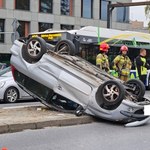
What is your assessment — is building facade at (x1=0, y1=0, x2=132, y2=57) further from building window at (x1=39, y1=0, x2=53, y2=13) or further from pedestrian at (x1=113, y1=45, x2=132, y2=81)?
pedestrian at (x1=113, y1=45, x2=132, y2=81)

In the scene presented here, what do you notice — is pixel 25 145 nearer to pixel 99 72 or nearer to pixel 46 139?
pixel 46 139

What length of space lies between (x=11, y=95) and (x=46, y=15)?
30.8 metres

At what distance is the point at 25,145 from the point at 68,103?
295 centimetres

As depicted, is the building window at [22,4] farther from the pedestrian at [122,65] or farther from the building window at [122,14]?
the pedestrian at [122,65]

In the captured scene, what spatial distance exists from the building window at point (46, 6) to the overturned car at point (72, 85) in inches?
1385

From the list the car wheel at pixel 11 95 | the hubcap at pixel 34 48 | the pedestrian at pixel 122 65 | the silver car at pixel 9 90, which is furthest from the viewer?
the car wheel at pixel 11 95

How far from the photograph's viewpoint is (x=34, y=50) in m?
10.2

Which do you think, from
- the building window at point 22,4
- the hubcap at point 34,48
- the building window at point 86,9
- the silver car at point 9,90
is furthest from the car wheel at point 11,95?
the building window at point 86,9

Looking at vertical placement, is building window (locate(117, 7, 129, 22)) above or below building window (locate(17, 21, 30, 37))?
above

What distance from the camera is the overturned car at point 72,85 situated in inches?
361

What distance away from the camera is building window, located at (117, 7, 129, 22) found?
5431 cm

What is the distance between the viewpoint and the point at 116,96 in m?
9.18

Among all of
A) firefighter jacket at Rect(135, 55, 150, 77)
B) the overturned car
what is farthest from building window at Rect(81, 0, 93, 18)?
the overturned car

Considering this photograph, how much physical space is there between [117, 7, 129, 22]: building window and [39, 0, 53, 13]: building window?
11.3 meters
